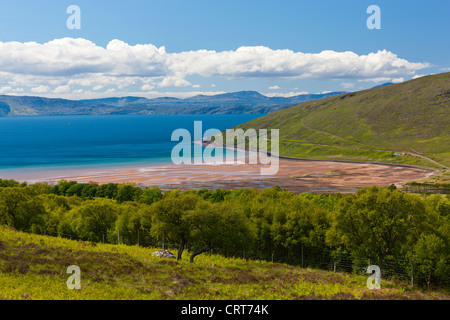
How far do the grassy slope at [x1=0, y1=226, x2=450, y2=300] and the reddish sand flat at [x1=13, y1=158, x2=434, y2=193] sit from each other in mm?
94432

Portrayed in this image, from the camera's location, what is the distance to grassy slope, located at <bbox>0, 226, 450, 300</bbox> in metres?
24.5

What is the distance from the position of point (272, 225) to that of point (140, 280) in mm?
30820

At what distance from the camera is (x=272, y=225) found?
56.1 metres

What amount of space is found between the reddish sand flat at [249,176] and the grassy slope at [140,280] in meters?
94.4

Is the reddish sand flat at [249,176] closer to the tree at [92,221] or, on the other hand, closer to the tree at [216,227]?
the tree at [92,221]

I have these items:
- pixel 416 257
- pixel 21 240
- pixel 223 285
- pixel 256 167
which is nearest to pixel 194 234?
pixel 223 285

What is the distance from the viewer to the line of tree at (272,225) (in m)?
40.1

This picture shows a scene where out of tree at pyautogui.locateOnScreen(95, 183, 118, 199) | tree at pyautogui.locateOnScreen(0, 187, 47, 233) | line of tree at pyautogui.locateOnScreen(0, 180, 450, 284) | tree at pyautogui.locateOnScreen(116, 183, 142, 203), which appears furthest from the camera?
tree at pyautogui.locateOnScreen(95, 183, 118, 199)

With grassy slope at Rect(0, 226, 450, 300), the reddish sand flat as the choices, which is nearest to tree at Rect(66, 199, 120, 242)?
grassy slope at Rect(0, 226, 450, 300)

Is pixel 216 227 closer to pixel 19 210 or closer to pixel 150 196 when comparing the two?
pixel 19 210

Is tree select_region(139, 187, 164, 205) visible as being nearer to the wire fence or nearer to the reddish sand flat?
the reddish sand flat

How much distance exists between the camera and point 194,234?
4053cm

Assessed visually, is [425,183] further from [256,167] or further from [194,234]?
[194,234]
